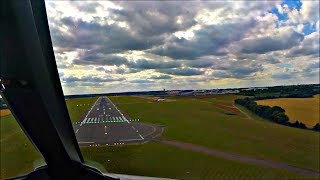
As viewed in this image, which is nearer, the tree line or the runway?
the runway

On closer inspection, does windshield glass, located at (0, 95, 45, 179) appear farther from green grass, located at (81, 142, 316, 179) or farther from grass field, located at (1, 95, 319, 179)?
green grass, located at (81, 142, 316, 179)

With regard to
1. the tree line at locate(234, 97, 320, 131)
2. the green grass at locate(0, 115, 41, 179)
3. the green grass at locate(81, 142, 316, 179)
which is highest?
the tree line at locate(234, 97, 320, 131)

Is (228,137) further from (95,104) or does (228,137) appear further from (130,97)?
(95,104)

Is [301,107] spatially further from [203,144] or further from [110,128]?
[110,128]

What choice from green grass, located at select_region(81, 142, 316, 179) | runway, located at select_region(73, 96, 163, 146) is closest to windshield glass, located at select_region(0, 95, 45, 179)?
runway, located at select_region(73, 96, 163, 146)

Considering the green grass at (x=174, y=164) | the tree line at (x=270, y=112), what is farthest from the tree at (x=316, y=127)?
the green grass at (x=174, y=164)

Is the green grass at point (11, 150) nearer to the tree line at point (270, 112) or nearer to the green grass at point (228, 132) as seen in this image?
the green grass at point (228, 132)
